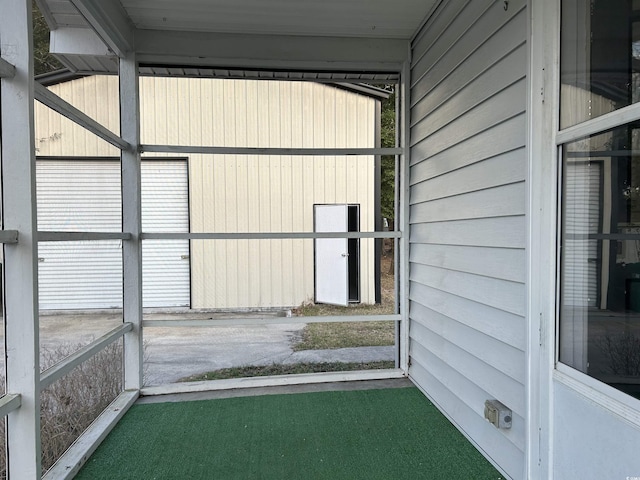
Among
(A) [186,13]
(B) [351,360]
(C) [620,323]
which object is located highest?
(A) [186,13]

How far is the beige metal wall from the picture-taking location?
465 cm

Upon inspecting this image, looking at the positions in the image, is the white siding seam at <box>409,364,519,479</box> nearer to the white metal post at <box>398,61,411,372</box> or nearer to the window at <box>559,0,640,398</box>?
the white metal post at <box>398,61,411,372</box>

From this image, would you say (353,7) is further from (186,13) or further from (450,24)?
(186,13)

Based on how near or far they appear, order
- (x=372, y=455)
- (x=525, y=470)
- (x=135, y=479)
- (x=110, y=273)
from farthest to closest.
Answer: (x=110, y=273)
(x=372, y=455)
(x=135, y=479)
(x=525, y=470)

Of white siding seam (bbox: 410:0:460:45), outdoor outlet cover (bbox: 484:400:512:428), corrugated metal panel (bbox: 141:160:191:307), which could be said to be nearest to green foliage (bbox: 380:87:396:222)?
white siding seam (bbox: 410:0:460:45)

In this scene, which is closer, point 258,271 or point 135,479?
point 135,479

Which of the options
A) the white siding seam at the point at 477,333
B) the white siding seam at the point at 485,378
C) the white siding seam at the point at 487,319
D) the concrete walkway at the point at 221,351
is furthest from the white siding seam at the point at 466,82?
the concrete walkway at the point at 221,351

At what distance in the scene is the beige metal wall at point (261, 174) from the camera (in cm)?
465

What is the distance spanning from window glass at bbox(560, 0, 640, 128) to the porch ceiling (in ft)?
4.61

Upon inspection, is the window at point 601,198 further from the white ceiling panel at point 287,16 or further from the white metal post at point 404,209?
the white metal post at point 404,209

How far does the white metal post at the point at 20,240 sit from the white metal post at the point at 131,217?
1267 mm

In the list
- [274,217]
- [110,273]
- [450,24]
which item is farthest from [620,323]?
[274,217]

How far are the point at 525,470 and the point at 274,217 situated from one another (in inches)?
164

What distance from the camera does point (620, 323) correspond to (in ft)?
4.35
